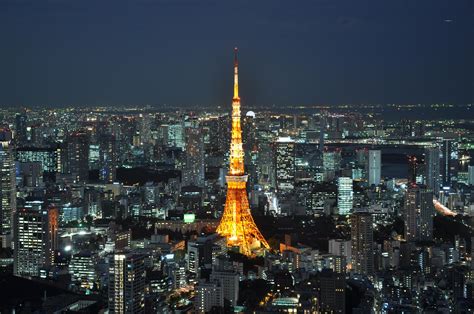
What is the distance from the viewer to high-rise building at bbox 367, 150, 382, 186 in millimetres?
13070

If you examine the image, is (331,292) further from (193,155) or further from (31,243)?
(193,155)

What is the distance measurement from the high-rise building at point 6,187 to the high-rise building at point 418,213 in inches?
176

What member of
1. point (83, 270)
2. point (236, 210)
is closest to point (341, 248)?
point (236, 210)

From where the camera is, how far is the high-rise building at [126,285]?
6410 millimetres

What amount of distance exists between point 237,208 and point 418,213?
2.15 m

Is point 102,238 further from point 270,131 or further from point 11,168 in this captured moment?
point 270,131

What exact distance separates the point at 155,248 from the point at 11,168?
3630 millimetres

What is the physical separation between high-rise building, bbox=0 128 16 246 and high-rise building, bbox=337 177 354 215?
3.99 metres

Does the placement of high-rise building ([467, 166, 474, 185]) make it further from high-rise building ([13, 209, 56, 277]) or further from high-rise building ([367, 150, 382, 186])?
high-rise building ([13, 209, 56, 277])

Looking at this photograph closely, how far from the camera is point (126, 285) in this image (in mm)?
6531

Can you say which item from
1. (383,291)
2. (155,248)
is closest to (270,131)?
(155,248)

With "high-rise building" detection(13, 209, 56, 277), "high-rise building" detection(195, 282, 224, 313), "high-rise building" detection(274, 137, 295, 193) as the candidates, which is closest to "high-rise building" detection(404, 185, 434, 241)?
"high-rise building" detection(274, 137, 295, 193)

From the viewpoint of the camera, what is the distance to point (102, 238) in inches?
382

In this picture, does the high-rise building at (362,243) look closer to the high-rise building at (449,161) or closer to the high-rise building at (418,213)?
the high-rise building at (418,213)
